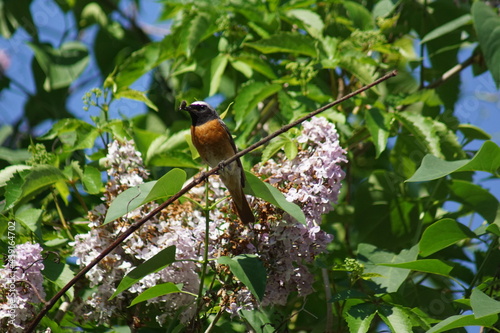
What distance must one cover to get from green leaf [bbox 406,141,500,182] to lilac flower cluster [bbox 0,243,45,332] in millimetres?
1481

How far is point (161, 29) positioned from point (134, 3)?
342 mm

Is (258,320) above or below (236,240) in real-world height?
below

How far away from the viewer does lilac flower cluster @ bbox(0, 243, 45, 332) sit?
7.72 ft

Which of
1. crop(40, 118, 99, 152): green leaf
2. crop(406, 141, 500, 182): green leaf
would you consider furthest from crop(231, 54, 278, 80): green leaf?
crop(406, 141, 500, 182): green leaf

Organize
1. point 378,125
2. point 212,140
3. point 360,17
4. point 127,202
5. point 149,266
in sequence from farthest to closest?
point 360,17 → point 378,125 → point 212,140 → point 149,266 → point 127,202

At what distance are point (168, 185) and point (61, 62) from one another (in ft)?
8.19

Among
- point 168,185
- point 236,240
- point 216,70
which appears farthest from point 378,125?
point 168,185

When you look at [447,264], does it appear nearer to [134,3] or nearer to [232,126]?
[232,126]

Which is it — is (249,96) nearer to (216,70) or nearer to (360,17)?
(216,70)

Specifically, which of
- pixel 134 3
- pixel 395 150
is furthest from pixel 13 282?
pixel 134 3

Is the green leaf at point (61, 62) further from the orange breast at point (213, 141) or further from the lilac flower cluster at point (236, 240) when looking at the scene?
the lilac flower cluster at point (236, 240)

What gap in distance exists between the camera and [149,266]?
2141 millimetres

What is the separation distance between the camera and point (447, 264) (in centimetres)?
259

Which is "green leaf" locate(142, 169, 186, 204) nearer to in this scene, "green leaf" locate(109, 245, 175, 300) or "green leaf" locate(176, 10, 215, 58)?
"green leaf" locate(109, 245, 175, 300)
